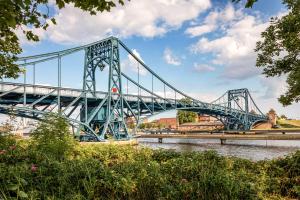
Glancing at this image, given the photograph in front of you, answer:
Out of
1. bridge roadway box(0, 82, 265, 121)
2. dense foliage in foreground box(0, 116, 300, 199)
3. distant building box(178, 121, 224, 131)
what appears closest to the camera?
dense foliage in foreground box(0, 116, 300, 199)

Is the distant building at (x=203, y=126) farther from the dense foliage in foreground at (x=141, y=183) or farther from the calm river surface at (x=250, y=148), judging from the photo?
the dense foliage in foreground at (x=141, y=183)

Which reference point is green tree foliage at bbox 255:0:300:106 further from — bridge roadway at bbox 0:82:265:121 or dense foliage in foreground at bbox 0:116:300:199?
bridge roadway at bbox 0:82:265:121

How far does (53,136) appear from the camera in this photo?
13.0 m

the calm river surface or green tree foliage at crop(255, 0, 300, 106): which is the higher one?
green tree foliage at crop(255, 0, 300, 106)

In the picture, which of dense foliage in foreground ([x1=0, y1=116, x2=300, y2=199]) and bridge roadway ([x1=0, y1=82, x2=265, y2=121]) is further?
bridge roadway ([x1=0, y1=82, x2=265, y2=121])

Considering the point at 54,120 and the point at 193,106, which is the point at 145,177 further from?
the point at 193,106

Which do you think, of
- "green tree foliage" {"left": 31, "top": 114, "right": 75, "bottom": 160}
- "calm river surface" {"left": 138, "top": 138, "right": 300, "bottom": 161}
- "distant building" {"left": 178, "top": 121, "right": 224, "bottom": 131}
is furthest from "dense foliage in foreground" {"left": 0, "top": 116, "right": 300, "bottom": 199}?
"distant building" {"left": 178, "top": 121, "right": 224, "bottom": 131}

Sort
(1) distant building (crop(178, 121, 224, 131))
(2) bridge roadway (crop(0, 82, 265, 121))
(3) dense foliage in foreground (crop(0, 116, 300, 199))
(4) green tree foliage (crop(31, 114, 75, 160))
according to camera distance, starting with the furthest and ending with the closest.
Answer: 1. (1) distant building (crop(178, 121, 224, 131))
2. (2) bridge roadway (crop(0, 82, 265, 121))
3. (4) green tree foliage (crop(31, 114, 75, 160))
4. (3) dense foliage in foreground (crop(0, 116, 300, 199))

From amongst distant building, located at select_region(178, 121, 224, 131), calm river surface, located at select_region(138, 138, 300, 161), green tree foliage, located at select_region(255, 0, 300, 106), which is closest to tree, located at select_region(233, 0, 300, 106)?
green tree foliage, located at select_region(255, 0, 300, 106)

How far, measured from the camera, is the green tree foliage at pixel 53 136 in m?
12.0

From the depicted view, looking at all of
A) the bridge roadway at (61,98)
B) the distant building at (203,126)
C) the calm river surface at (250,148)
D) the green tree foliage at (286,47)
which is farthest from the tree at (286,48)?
the distant building at (203,126)

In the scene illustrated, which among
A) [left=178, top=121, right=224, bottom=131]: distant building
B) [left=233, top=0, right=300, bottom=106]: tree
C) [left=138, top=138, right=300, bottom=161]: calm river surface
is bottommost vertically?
[left=138, top=138, right=300, bottom=161]: calm river surface

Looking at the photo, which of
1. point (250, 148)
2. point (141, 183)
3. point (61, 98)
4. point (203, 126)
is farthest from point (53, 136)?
point (203, 126)

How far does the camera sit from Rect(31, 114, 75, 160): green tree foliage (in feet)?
39.4
